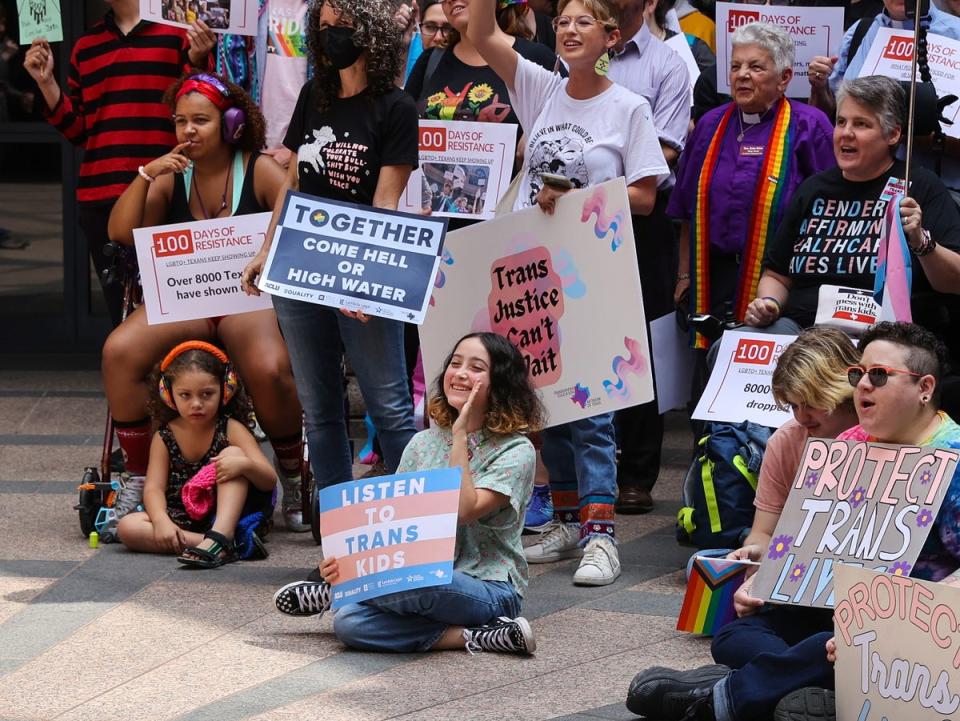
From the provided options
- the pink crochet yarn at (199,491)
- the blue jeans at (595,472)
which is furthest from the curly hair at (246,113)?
the blue jeans at (595,472)

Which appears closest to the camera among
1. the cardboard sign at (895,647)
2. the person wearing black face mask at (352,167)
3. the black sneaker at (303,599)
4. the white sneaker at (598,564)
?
the cardboard sign at (895,647)

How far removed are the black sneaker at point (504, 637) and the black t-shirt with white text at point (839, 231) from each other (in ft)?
6.17

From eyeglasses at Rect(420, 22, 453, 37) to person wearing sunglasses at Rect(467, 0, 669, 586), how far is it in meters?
0.91

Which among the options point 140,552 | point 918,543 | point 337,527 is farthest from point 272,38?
point 918,543

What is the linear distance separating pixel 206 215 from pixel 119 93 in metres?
1.02

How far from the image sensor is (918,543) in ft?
14.2

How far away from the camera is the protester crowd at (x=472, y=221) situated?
536cm

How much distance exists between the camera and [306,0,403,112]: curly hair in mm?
5883

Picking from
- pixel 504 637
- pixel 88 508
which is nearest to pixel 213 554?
pixel 88 508

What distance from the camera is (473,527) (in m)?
5.37

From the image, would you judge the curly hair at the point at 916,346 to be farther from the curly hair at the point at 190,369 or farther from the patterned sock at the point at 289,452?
the patterned sock at the point at 289,452

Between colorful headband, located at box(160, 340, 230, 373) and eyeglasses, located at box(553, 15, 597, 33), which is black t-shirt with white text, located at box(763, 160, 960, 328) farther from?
colorful headband, located at box(160, 340, 230, 373)

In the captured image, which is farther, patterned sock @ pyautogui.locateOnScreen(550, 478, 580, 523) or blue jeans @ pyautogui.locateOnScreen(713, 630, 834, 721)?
patterned sock @ pyautogui.locateOnScreen(550, 478, 580, 523)

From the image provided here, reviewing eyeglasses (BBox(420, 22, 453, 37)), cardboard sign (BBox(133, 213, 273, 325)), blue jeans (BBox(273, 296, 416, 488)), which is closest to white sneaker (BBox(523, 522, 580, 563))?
blue jeans (BBox(273, 296, 416, 488))
